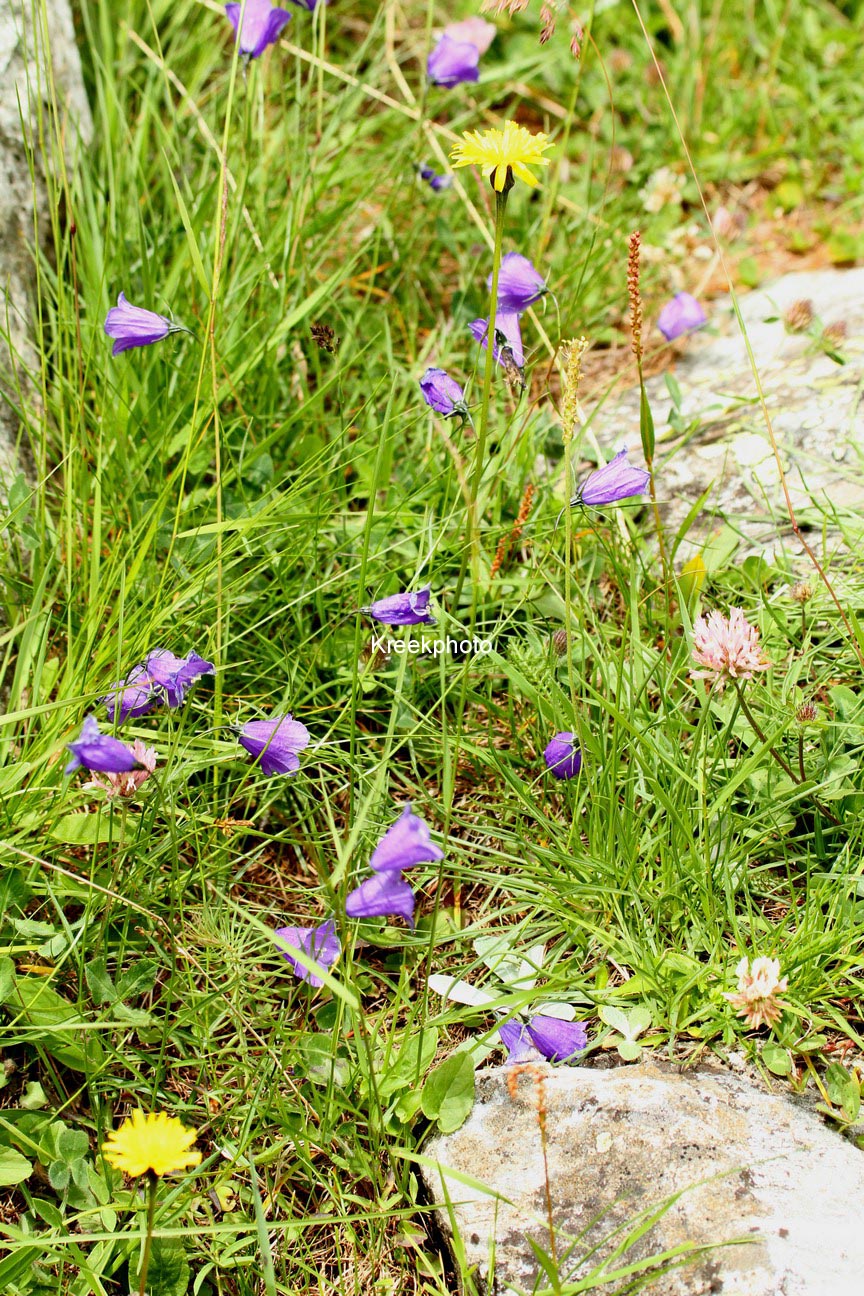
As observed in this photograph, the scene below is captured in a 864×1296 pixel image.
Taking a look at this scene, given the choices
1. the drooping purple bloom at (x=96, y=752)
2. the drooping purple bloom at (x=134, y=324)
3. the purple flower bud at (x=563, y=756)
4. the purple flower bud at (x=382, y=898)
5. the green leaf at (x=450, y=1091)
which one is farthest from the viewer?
the drooping purple bloom at (x=134, y=324)

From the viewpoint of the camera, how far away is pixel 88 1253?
1.53 meters

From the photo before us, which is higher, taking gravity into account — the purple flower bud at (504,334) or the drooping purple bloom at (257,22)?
the drooping purple bloom at (257,22)


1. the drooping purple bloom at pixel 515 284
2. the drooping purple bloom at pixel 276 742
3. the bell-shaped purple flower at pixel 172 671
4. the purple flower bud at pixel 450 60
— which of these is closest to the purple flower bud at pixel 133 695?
the bell-shaped purple flower at pixel 172 671

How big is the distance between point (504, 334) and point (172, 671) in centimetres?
80

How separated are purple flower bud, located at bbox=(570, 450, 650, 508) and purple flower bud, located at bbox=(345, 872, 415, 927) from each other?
734 millimetres

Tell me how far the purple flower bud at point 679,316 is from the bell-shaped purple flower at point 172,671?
5.29 feet

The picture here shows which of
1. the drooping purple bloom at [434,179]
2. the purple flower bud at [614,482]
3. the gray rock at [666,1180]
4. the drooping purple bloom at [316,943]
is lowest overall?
the gray rock at [666,1180]

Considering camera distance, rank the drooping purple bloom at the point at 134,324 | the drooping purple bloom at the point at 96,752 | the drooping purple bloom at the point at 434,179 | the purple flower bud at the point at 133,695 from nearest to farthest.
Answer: the drooping purple bloom at the point at 96,752 → the purple flower bud at the point at 133,695 → the drooping purple bloom at the point at 134,324 → the drooping purple bloom at the point at 434,179

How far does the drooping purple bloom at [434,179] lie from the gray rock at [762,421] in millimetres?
704

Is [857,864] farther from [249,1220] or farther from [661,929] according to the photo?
[249,1220]

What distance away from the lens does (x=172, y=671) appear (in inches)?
67.6

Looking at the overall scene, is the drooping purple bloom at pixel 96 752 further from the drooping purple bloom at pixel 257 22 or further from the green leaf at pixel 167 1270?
the drooping purple bloom at pixel 257 22

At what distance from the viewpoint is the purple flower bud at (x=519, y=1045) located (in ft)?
5.46

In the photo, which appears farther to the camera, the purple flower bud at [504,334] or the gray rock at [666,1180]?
the purple flower bud at [504,334]
